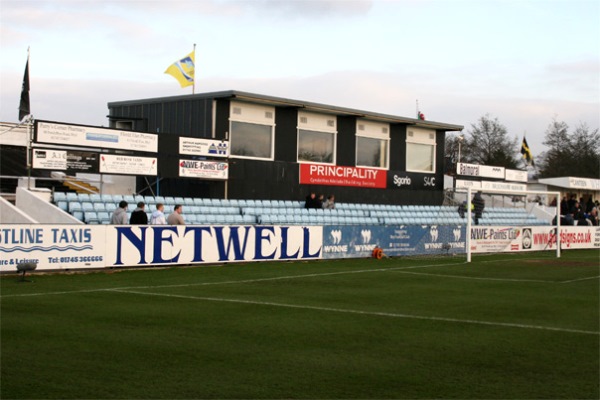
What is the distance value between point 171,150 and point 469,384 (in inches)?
850

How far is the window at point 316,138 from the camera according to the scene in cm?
3394

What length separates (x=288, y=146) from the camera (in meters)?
33.2

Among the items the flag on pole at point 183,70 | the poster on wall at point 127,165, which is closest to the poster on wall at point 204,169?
the poster on wall at point 127,165

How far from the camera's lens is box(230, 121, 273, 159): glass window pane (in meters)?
31.2

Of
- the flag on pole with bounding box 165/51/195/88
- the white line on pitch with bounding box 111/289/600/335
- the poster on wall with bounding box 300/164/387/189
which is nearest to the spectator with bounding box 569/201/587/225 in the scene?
the poster on wall with bounding box 300/164/387/189

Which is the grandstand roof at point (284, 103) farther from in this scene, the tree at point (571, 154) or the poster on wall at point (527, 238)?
the tree at point (571, 154)

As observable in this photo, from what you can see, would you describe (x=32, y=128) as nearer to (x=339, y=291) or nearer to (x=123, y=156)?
(x=123, y=156)

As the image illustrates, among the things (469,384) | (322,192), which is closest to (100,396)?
(469,384)

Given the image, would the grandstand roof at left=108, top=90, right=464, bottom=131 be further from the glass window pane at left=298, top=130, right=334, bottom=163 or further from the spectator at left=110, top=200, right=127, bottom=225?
the spectator at left=110, top=200, right=127, bottom=225

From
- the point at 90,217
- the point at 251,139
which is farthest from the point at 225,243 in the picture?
the point at 251,139

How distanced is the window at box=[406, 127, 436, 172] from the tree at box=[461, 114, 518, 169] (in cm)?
4310

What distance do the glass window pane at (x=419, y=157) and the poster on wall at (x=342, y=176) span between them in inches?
99.9

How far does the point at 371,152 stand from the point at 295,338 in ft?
90.5

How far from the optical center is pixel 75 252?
19.5m
